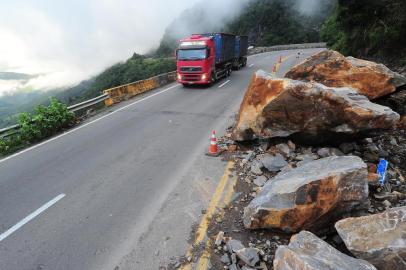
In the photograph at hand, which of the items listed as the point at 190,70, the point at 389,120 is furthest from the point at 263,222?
the point at 190,70

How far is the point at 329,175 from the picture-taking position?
5500mm

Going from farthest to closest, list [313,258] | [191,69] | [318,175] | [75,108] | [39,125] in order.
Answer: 1. [191,69]
2. [75,108]
3. [39,125]
4. [318,175]
5. [313,258]

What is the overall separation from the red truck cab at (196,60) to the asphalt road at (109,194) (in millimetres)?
6815

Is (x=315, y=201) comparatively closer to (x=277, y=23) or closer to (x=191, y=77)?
(x=191, y=77)

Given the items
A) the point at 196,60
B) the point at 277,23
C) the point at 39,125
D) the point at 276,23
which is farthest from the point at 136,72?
the point at 39,125

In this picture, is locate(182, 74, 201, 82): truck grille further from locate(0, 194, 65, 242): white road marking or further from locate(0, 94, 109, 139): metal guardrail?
locate(0, 194, 65, 242): white road marking

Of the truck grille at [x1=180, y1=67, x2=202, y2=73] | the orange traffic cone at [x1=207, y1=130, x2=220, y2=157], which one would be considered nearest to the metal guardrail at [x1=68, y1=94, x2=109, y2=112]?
the truck grille at [x1=180, y1=67, x2=202, y2=73]

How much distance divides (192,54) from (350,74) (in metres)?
10.8

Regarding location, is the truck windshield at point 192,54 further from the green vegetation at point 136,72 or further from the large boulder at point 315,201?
the green vegetation at point 136,72

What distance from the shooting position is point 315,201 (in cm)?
538

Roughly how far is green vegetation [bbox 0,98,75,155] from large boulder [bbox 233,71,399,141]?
26.1 feet

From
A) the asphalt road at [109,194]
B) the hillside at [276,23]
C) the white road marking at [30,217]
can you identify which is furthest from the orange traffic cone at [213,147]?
the hillside at [276,23]

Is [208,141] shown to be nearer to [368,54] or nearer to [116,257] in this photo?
[116,257]

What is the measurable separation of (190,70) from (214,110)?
6062mm
